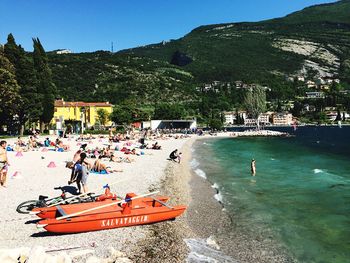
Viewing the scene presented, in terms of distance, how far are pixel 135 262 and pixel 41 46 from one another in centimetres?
6491

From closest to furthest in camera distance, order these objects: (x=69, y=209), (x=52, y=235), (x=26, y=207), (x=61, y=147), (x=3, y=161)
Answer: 1. (x=52, y=235)
2. (x=69, y=209)
3. (x=26, y=207)
4. (x=3, y=161)
5. (x=61, y=147)

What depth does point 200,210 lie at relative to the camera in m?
15.7

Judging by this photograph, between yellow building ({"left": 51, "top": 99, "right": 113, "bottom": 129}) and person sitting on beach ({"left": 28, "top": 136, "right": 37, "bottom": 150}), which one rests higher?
yellow building ({"left": 51, "top": 99, "right": 113, "bottom": 129})

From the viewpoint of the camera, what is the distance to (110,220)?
37.4 feet

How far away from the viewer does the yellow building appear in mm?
88312

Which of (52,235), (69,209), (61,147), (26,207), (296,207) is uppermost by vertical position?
(69,209)

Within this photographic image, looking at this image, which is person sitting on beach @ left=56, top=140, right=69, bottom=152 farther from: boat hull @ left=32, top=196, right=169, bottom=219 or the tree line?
boat hull @ left=32, top=196, right=169, bottom=219

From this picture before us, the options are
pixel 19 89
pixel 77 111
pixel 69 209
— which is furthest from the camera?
pixel 77 111

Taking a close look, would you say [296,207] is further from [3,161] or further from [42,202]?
[3,161]

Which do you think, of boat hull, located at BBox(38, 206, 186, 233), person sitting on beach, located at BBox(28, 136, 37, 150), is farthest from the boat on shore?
person sitting on beach, located at BBox(28, 136, 37, 150)

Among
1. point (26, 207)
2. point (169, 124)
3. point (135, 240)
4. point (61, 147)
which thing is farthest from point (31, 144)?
point (169, 124)

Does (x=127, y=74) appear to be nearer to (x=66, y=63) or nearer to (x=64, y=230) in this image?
(x=66, y=63)

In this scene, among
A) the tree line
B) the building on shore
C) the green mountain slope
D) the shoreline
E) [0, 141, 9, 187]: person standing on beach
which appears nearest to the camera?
the shoreline

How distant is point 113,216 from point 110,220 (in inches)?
6.2
